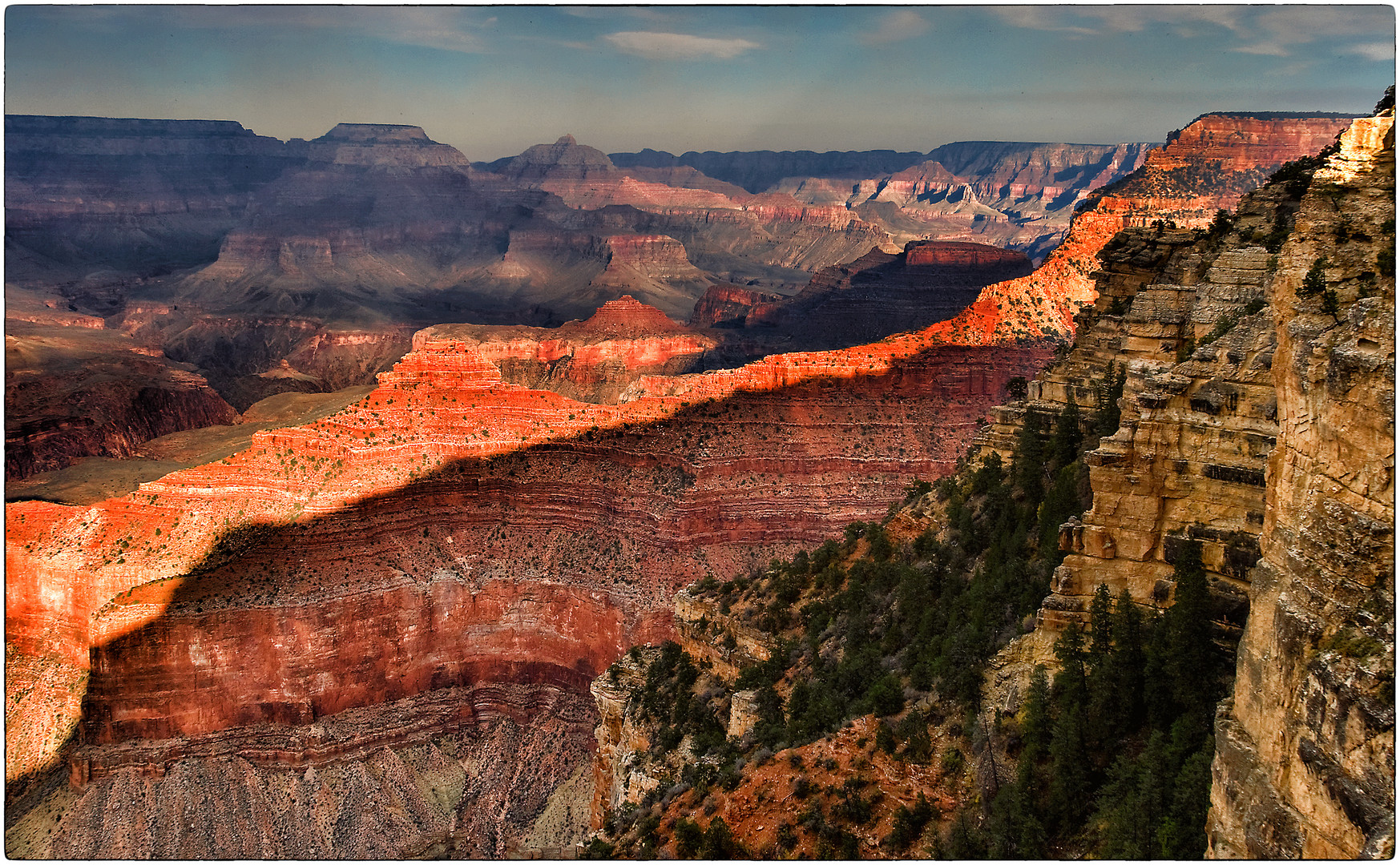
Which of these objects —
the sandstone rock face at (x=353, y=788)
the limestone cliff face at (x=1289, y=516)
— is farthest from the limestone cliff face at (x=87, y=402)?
the limestone cliff face at (x=1289, y=516)

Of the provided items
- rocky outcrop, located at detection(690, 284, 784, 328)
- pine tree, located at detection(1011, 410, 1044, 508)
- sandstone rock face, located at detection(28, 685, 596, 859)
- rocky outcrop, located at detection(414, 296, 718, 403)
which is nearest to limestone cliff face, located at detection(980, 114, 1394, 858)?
pine tree, located at detection(1011, 410, 1044, 508)

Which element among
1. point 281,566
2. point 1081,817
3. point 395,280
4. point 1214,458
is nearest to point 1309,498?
point 1214,458

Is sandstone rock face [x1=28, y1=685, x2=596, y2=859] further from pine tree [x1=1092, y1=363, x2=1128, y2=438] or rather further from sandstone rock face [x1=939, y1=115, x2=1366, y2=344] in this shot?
sandstone rock face [x1=939, y1=115, x2=1366, y2=344]

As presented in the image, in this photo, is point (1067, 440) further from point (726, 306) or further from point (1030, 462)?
point (726, 306)

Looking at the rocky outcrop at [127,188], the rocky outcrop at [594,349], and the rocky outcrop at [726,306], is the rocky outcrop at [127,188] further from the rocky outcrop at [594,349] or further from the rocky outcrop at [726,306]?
the rocky outcrop at [726,306]

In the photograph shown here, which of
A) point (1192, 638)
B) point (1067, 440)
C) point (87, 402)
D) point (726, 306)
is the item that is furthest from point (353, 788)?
point (726, 306)

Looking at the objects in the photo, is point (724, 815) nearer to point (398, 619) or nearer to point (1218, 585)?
point (1218, 585)
